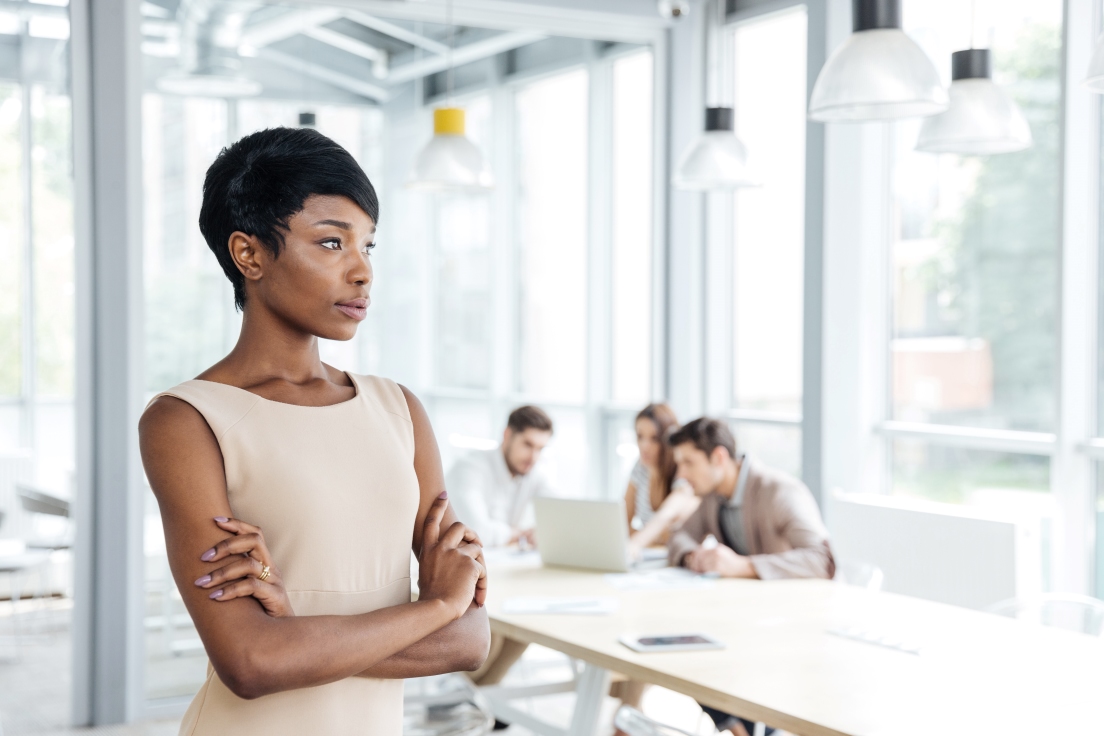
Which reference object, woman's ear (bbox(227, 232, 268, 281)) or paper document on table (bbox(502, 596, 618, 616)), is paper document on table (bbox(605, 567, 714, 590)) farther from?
woman's ear (bbox(227, 232, 268, 281))

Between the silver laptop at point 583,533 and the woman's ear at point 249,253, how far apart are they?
2525 mm

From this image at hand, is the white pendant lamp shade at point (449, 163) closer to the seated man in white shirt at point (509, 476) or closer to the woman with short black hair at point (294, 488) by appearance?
the seated man in white shirt at point (509, 476)

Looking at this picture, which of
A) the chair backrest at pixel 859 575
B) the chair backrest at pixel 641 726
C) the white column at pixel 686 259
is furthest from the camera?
the white column at pixel 686 259

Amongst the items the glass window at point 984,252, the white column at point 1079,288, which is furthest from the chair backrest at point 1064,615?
the glass window at point 984,252

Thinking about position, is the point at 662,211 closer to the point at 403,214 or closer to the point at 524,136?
the point at 524,136

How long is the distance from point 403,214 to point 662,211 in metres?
1.50

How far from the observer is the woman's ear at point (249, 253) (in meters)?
1.32

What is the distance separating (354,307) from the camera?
4.42 ft

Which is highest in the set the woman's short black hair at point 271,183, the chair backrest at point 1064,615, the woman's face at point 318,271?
the woman's short black hair at point 271,183

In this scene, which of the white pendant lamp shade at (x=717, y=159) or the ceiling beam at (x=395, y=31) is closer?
the white pendant lamp shade at (x=717, y=159)

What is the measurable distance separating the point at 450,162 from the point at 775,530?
1.79m

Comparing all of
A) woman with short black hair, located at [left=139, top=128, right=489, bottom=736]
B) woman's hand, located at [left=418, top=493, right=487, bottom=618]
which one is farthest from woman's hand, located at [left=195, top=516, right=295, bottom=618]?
woman's hand, located at [left=418, top=493, right=487, bottom=618]

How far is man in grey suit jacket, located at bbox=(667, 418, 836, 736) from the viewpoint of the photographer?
3.74 metres

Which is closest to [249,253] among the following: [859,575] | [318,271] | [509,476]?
[318,271]
